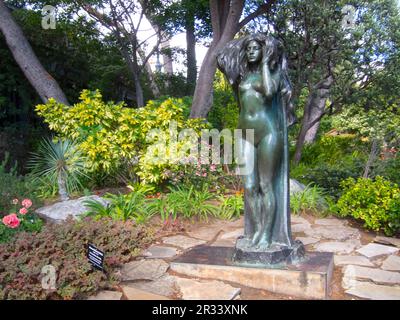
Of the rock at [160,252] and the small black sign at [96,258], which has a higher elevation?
the small black sign at [96,258]

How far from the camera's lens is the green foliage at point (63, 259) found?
3078 millimetres

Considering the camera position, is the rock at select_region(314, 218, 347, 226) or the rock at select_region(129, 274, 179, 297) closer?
the rock at select_region(129, 274, 179, 297)

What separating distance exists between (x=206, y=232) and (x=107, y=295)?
6.38 feet

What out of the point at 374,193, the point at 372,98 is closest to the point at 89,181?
the point at 374,193

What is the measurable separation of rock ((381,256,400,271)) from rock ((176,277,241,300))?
1512mm

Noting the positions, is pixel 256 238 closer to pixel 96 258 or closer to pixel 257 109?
pixel 257 109

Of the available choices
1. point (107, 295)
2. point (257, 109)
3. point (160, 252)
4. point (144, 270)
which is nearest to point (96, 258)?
point (107, 295)

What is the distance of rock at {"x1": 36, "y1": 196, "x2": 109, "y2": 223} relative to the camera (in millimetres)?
5590

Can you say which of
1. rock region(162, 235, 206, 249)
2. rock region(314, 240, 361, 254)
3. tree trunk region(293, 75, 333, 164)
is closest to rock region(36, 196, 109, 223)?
rock region(162, 235, 206, 249)

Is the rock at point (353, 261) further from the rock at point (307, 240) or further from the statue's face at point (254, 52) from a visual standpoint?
the statue's face at point (254, 52)

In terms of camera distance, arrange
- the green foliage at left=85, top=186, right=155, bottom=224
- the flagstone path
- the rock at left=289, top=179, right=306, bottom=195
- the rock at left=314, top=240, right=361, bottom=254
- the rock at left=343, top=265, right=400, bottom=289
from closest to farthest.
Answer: the flagstone path
the rock at left=343, top=265, right=400, bottom=289
the rock at left=314, top=240, right=361, bottom=254
the green foliage at left=85, top=186, right=155, bottom=224
the rock at left=289, top=179, right=306, bottom=195

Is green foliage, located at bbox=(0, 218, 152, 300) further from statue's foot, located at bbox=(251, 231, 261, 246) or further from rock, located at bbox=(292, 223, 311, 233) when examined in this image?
rock, located at bbox=(292, 223, 311, 233)

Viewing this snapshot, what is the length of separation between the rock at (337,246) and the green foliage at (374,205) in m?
0.64

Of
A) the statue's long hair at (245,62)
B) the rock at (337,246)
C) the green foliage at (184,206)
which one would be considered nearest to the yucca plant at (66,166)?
the green foliage at (184,206)
